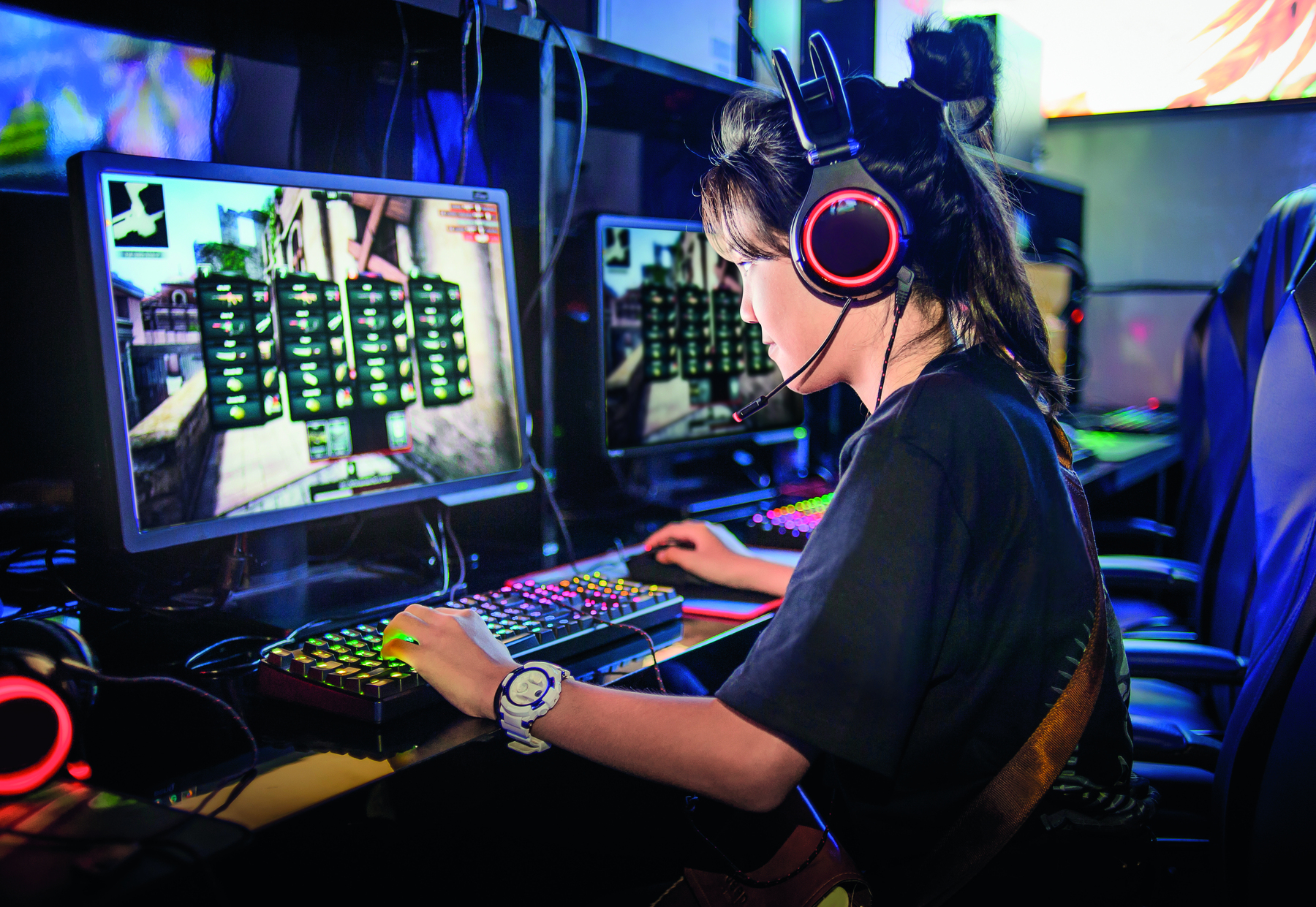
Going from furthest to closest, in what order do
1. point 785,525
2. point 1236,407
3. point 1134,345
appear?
point 1134,345, point 1236,407, point 785,525

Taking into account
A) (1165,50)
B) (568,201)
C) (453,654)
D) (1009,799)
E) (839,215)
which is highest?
(1165,50)

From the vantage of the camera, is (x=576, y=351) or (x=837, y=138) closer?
(x=837, y=138)

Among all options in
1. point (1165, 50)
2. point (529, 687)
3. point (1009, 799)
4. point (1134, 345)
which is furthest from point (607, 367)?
point (1165, 50)

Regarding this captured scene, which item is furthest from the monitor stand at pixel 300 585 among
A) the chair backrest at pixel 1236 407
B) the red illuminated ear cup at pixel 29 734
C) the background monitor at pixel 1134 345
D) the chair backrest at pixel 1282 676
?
the background monitor at pixel 1134 345

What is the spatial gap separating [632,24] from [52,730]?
3.41 feet

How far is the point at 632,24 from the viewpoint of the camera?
1.21 m

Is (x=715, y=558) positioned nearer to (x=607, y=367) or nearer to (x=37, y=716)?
(x=607, y=367)

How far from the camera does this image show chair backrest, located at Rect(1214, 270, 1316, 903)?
2.63ft

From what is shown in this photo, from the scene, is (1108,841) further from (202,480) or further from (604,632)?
(202,480)

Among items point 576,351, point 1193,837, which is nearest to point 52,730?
point 576,351

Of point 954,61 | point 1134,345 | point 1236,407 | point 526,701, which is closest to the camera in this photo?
point 526,701

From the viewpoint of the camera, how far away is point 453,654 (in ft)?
2.36

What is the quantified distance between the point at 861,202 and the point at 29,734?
2.32 feet

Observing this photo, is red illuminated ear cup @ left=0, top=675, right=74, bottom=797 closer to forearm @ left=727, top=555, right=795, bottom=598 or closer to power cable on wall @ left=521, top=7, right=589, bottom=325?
forearm @ left=727, top=555, right=795, bottom=598
